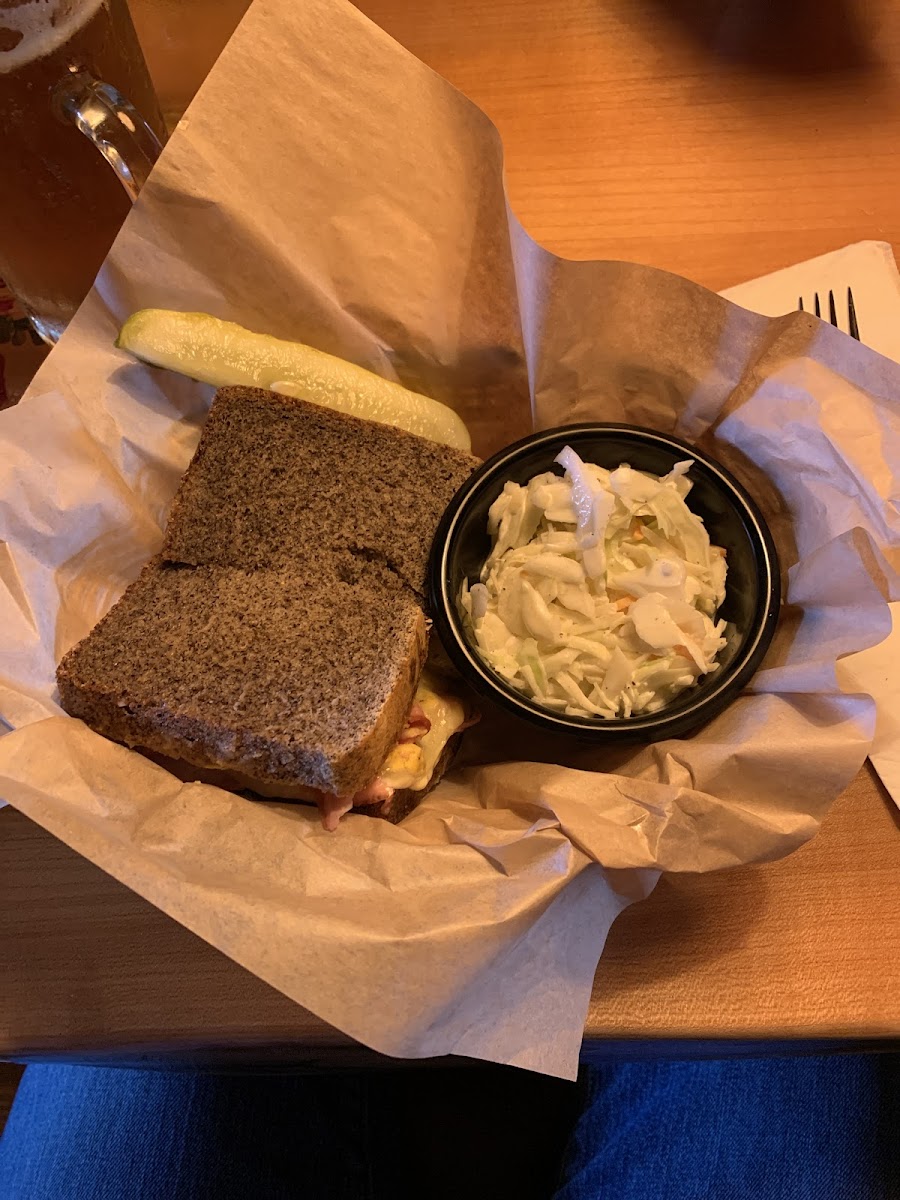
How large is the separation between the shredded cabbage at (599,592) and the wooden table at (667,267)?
20cm

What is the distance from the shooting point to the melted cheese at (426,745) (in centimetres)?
96

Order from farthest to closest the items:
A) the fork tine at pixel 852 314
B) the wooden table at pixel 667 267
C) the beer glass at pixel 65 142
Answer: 1. the fork tine at pixel 852 314
2. the beer glass at pixel 65 142
3. the wooden table at pixel 667 267

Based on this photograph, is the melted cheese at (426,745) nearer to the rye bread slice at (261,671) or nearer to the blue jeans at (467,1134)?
the rye bread slice at (261,671)

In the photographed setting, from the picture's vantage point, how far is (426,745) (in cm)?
100

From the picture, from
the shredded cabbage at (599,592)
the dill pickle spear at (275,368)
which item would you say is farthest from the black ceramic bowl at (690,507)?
the dill pickle spear at (275,368)

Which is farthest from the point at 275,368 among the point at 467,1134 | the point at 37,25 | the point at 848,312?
the point at 467,1134

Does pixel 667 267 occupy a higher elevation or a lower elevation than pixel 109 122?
lower

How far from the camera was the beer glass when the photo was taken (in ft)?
3.28

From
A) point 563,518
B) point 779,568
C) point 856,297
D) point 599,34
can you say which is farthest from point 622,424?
point 599,34

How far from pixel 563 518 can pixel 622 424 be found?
13 centimetres

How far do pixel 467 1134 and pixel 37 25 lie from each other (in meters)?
1.59

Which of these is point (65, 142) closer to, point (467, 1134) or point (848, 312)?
point (848, 312)

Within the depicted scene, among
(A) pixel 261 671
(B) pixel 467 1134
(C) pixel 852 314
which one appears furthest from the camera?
(B) pixel 467 1134

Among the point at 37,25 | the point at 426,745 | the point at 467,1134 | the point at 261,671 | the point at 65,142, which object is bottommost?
the point at 467,1134
